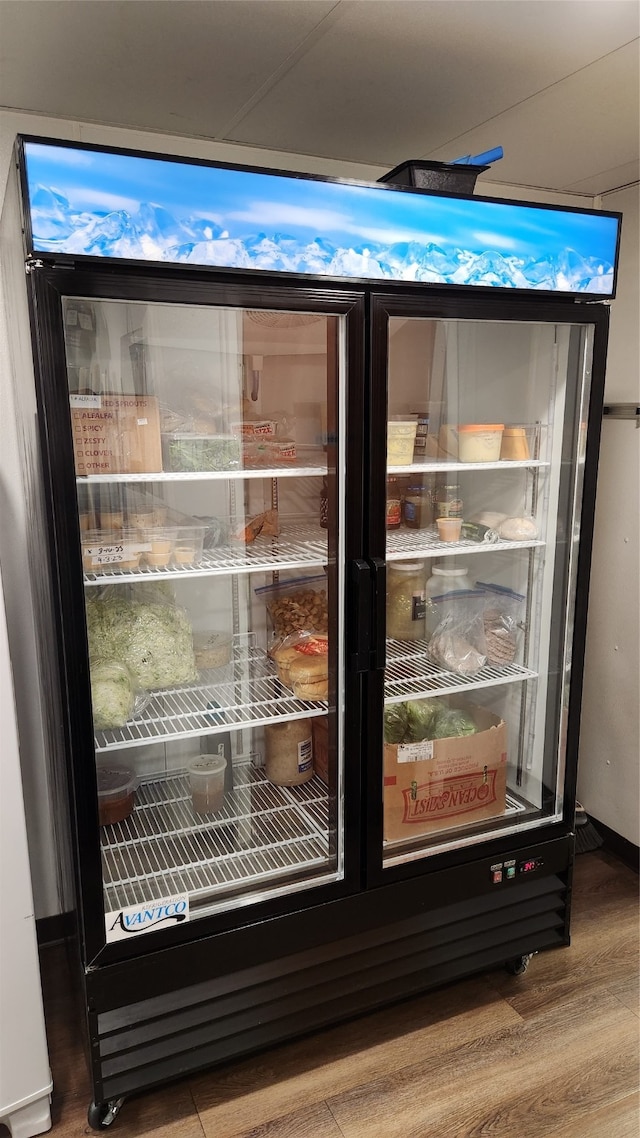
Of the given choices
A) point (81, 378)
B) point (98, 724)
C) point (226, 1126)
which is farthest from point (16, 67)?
point (226, 1126)

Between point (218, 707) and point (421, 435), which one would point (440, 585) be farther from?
point (218, 707)

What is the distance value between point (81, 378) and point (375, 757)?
3.72ft

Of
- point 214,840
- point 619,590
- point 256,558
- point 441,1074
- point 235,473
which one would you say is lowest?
point 441,1074

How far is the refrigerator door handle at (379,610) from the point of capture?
1.83 meters

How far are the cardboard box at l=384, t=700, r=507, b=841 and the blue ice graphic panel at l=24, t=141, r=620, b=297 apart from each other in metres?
1.21

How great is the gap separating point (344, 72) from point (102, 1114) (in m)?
2.49

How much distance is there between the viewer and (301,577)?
225 cm

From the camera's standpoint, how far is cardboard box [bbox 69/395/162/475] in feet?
5.46

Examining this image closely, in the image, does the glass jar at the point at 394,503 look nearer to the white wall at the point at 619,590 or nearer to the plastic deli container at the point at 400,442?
the plastic deli container at the point at 400,442

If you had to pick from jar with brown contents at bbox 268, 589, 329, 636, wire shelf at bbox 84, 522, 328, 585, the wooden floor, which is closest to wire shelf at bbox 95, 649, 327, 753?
jar with brown contents at bbox 268, 589, 329, 636

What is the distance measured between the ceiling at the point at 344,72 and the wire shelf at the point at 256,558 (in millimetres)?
1089

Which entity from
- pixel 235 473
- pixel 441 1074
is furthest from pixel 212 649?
pixel 441 1074

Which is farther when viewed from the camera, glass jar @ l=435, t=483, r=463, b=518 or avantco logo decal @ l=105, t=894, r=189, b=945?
glass jar @ l=435, t=483, r=463, b=518

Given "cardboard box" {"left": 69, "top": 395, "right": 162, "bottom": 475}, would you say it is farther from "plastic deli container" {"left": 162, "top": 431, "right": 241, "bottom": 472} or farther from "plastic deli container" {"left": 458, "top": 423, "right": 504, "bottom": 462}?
"plastic deli container" {"left": 458, "top": 423, "right": 504, "bottom": 462}
